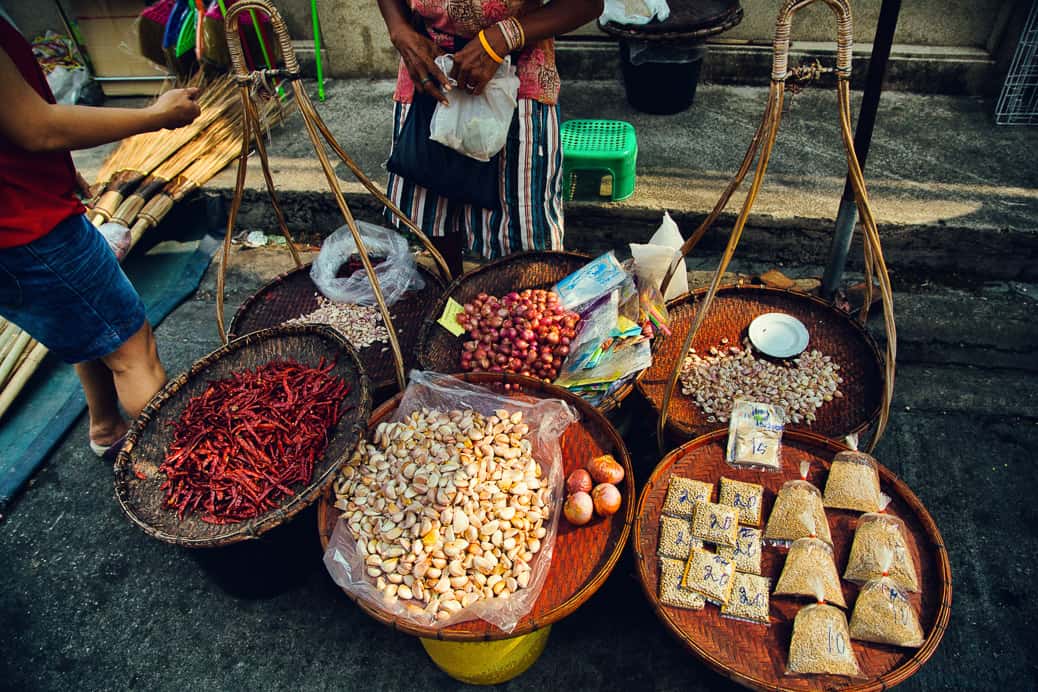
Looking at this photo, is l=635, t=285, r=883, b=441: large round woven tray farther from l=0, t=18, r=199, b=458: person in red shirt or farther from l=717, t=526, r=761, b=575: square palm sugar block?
l=0, t=18, r=199, b=458: person in red shirt

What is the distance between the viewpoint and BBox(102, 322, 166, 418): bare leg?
240 cm

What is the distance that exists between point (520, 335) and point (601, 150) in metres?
1.36

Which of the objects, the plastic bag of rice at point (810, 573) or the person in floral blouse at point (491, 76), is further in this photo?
the person in floral blouse at point (491, 76)

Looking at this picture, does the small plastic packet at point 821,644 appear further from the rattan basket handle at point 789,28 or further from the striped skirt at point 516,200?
the striped skirt at point 516,200

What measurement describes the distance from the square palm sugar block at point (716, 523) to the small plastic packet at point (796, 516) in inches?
4.3

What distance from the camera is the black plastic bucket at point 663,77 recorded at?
3.82 m

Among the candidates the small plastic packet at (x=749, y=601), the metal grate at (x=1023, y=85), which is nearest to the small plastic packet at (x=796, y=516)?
the small plastic packet at (x=749, y=601)

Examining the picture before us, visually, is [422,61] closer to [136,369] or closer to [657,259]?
[657,259]

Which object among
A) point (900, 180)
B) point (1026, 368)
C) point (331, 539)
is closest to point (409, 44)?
point (331, 539)

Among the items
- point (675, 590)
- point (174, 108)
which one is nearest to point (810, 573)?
point (675, 590)

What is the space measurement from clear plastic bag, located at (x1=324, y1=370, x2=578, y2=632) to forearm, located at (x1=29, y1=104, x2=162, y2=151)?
1.16m

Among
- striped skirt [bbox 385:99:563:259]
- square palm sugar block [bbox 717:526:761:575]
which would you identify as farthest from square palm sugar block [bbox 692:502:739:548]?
striped skirt [bbox 385:99:563:259]

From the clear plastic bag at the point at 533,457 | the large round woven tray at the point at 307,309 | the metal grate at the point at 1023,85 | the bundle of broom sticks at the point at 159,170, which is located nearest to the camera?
the clear plastic bag at the point at 533,457

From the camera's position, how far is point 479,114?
2.26 m
